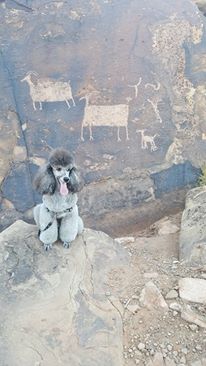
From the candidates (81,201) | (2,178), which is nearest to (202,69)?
(81,201)

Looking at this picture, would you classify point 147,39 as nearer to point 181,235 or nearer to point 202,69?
point 202,69

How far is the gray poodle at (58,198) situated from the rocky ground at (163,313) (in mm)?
697

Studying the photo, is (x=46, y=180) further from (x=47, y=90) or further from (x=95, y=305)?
(x=47, y=90)

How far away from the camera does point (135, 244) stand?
541cm

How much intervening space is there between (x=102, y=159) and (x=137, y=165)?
0.44 meters

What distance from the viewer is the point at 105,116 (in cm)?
642

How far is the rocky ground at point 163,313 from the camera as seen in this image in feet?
11.8

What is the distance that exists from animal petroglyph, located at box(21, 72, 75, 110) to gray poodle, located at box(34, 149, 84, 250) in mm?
2435

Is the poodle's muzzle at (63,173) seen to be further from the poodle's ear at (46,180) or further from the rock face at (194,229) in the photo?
the rock face at (194,229)

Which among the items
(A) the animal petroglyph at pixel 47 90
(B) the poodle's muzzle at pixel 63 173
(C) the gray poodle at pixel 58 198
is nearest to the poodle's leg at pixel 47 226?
(C) the gray poodle at pixel 58 198

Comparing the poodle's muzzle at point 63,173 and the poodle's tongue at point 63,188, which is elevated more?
the poodle's muzzle at point 63,173

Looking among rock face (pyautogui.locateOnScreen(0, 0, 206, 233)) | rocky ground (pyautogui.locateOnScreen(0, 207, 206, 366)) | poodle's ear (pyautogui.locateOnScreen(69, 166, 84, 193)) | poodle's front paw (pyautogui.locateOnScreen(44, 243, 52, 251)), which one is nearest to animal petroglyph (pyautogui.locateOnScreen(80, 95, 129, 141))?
rock face (pyautogui.locateOnScreen(0, 0, 206, 233))

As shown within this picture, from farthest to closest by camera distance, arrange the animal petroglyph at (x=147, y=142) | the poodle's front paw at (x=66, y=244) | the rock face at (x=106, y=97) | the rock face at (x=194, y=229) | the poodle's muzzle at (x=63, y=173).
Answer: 1. the animal petroglyph at (x=147, y=142)
2. the rock face at (x=106, y=97)
3. the rock face at (x=194, y=229)
4. the poodle's front paw at (x=66, y=244)
5. the poodle's muzzle at (x=63, y=173)

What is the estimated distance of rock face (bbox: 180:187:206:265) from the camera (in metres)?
4.74
